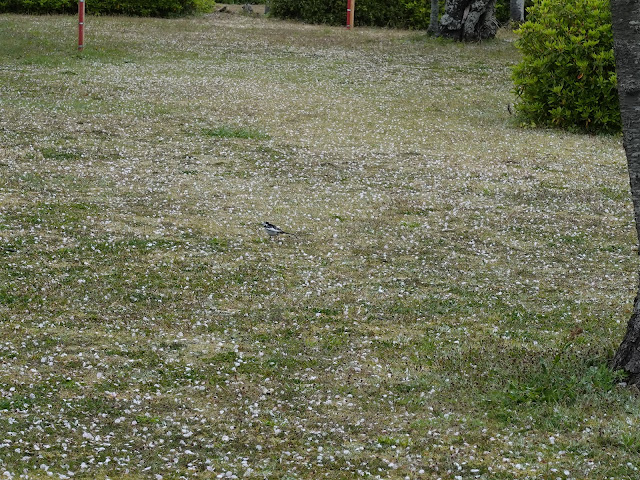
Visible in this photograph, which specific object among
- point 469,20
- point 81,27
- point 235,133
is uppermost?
point 469,20

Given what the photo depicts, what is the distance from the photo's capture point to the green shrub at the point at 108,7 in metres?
31.1

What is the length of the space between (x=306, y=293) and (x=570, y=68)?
31.3 feet

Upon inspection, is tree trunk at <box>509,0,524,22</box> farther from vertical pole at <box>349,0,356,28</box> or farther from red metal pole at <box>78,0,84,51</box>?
red metal pole at <box>78,0,84,51</box>

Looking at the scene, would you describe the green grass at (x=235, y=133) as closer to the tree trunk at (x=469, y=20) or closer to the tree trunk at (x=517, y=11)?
the tree trunk at (x=469, y=20)

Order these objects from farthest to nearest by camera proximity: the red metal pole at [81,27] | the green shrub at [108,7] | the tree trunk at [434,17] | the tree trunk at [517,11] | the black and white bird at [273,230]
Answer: the green shrub at [108,7]
the tree trunk at [517,11]
the tree trunk at [434,17]
the red metal pole at [81,27]
the black and white bird at [273,230]

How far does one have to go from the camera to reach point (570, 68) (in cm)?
1555

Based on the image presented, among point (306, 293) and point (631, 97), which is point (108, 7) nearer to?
point (306, 293)

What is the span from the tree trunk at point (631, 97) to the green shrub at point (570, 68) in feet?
30.8

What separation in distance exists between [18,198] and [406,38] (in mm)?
20840

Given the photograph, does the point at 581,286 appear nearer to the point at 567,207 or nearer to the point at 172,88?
the point at 567,207

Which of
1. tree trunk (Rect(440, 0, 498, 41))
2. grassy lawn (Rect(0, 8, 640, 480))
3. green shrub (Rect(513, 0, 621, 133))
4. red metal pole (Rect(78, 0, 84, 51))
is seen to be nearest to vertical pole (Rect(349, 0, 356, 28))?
tree trunk (Rect(440, 0, 498, 41))

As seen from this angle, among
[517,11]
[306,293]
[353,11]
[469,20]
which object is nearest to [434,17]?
[469,20]

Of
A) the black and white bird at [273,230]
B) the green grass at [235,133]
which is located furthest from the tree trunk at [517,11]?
the black and white bird at [273,230]

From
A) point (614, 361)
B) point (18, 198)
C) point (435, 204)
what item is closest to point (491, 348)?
point (614, 361)
